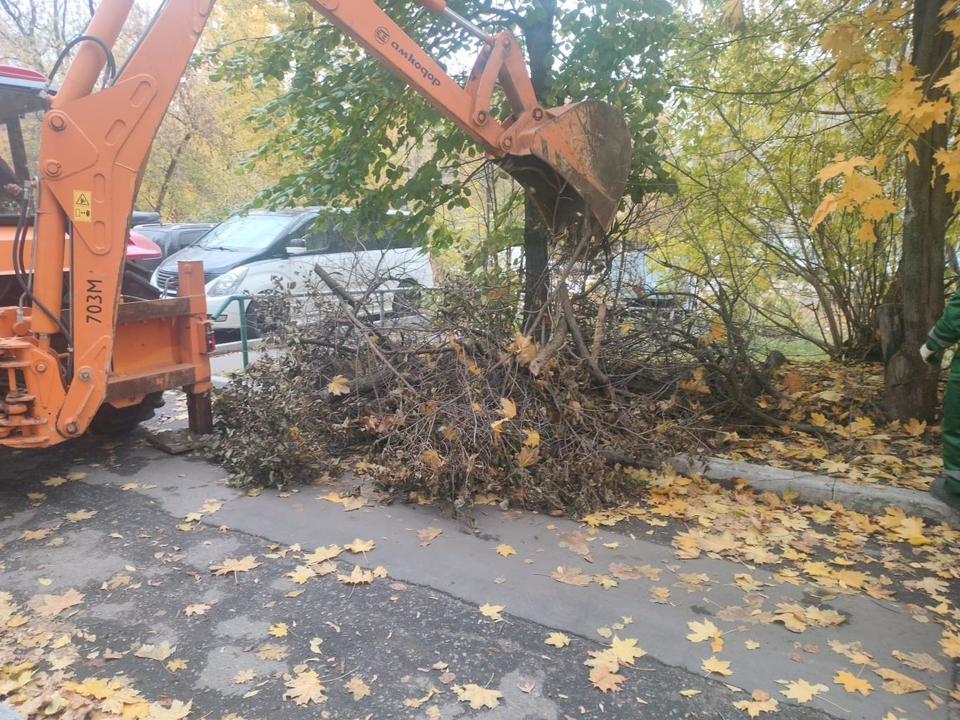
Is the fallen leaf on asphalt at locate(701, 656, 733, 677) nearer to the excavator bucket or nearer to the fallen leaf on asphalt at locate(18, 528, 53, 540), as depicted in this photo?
the excavator bucket

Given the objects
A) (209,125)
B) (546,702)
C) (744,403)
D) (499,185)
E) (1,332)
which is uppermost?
(209,125)

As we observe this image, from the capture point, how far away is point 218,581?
13.0 ft

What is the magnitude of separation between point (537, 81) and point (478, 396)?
134 inches

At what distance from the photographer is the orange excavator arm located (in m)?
4.49

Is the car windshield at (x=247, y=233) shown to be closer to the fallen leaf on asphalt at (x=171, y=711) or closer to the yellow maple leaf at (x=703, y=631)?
the fallen leaf on asphalt at (x=171, y=711)

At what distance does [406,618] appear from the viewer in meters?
3.59

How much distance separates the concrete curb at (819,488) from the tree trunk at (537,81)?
2096mm

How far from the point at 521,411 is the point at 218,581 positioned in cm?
240

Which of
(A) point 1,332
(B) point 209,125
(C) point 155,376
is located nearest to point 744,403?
(C) point 155,376

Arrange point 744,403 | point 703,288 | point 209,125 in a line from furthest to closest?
point 209,125, point 703,288, point 744,403

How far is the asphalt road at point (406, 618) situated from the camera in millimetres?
2990

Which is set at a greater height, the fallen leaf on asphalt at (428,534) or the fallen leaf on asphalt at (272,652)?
the fallen leaf on asphalt at (428,534)

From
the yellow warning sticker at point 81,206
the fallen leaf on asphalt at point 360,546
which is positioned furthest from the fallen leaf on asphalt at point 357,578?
the yellow warning sticker at point 81,206

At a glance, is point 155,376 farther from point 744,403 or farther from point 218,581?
point 744,403
